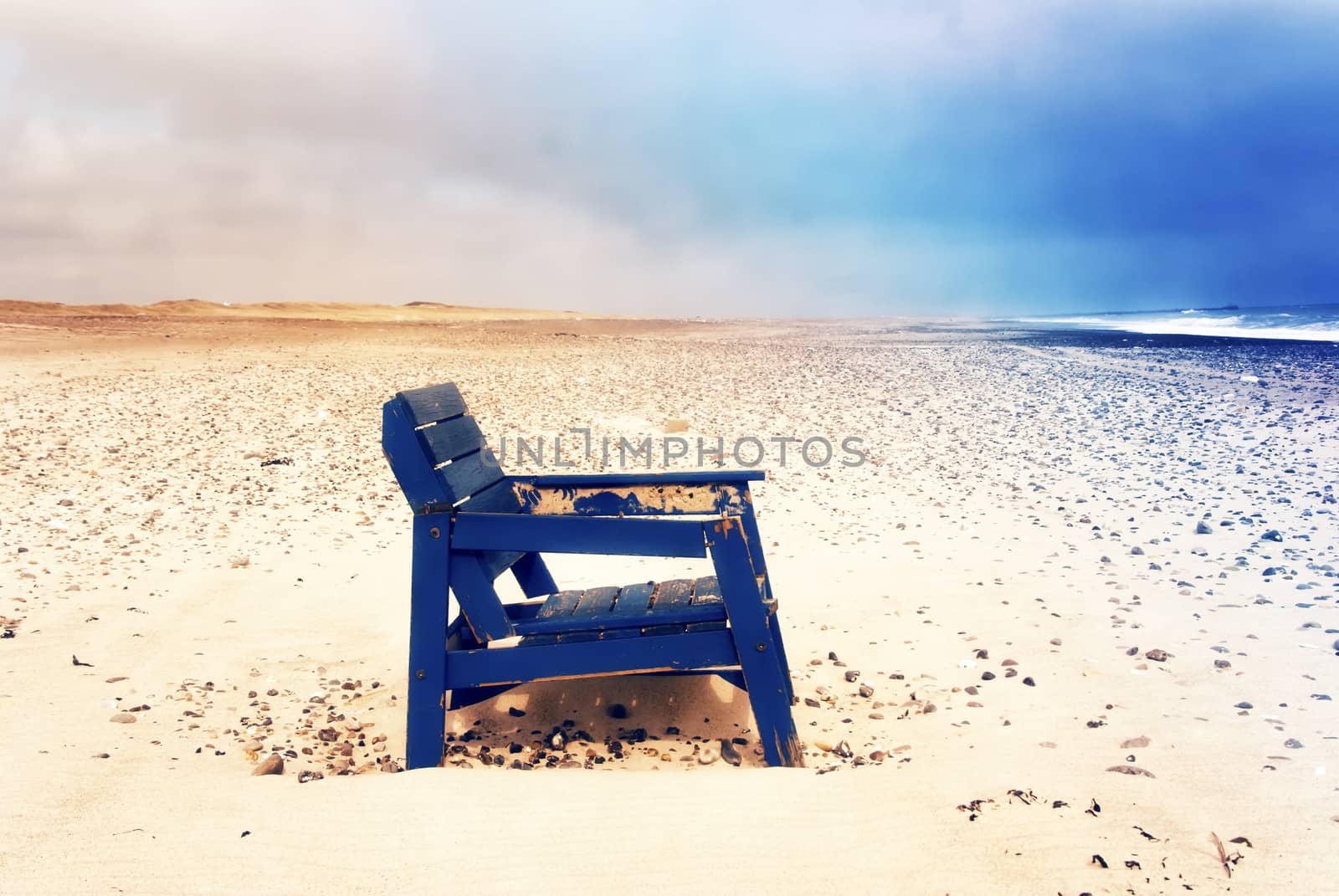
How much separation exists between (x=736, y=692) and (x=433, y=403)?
2320 millimetres

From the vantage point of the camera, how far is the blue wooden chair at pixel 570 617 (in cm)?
409

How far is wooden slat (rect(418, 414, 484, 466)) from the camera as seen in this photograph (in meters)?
4.18

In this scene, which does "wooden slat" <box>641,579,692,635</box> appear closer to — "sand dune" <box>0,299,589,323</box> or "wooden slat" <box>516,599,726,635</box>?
"wooden slat" <box>516,599,726,635</box>

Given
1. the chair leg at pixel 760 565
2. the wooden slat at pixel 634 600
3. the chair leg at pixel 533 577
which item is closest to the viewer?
the wooden slat at pixel 634 600

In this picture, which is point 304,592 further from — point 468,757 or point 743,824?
point 743,824

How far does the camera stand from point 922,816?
11.2ft

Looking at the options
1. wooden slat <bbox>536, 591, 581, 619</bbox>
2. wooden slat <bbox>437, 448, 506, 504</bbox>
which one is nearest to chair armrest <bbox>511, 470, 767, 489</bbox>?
wooden slat <bbox>437, 448, 506, 504</bbox>

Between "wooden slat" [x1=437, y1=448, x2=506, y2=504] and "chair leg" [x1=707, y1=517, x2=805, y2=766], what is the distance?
1.20 metres

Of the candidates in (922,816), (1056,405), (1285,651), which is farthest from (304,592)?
(1056,405)

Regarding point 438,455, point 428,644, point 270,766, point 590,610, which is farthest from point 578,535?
point 270,766

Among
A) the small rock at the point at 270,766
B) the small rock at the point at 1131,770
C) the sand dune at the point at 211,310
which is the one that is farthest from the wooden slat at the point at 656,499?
the sand dune at the point at 211,310

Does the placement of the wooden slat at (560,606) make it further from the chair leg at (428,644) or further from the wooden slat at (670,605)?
the chair leg at (428,644)

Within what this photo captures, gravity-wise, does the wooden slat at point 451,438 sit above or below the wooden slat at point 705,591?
above

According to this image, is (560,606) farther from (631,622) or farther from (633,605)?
(631,622)
